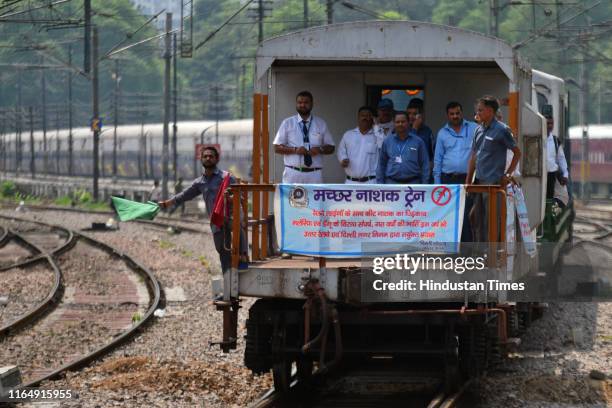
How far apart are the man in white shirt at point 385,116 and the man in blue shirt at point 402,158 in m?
0.63

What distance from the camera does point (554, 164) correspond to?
49.1ft

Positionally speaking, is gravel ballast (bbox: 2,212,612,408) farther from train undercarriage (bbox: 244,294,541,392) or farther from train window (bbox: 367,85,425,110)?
train window (bbox: 367,85,425,110)

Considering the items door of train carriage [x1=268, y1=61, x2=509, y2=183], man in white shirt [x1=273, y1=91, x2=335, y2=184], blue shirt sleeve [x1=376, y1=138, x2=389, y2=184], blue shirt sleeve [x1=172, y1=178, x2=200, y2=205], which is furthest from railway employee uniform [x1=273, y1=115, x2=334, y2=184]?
blue shirt sleeve [x1=172, y1=178, x2=200, y2=205]

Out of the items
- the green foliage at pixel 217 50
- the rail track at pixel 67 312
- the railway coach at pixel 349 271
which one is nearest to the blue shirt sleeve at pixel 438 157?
the railway coach at pixel 349 271

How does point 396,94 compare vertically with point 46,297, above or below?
above

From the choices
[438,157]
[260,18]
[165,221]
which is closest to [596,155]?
[260,18]

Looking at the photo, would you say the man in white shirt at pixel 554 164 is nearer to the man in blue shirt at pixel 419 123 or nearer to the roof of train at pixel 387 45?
the man in blue shirt at pixel 419 123

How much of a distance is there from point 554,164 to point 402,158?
16.2 feet

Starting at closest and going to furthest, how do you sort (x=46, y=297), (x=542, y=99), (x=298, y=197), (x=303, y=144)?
(x=298, y=197), (x=303, y=144), (x=542, y=99), (x=46, y=297)

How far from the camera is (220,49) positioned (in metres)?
105

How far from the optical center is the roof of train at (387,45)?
10.1 meters

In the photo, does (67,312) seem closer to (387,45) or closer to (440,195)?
(387,45)

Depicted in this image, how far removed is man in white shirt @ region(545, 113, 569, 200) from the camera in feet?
49.0

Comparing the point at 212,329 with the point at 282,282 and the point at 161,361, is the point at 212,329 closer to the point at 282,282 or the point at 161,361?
the point at 161,361
